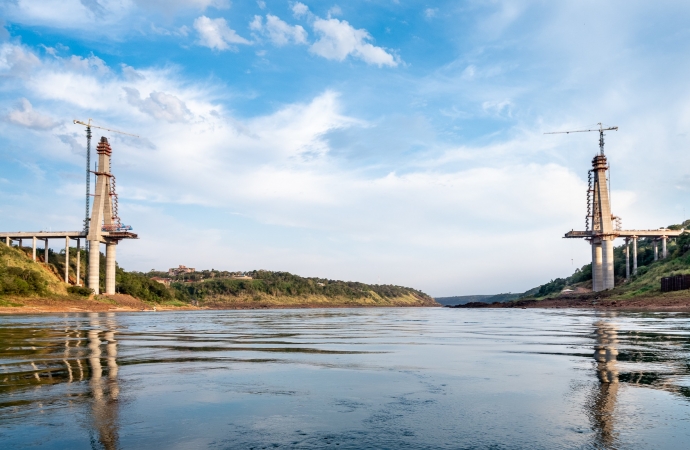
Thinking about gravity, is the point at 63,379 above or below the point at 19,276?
above

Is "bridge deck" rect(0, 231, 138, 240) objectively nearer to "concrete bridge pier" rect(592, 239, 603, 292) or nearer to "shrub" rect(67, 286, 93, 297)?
"shrub" rect(67, 286, 93, 297)

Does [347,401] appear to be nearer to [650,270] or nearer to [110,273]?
[650,270]

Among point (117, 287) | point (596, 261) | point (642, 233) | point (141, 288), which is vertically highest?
point (642, 233)

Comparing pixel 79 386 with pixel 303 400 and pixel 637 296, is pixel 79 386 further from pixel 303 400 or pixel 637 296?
pixel 637 296

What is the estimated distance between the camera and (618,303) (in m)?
73.4

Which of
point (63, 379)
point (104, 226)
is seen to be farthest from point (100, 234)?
point (63, 379)

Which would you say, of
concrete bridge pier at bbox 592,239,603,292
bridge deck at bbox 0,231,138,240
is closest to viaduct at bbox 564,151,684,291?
concrete bridge pier at bbox 592,239,603,292

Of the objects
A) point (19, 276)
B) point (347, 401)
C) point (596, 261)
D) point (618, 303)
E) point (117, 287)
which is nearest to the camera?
point (347, 401)

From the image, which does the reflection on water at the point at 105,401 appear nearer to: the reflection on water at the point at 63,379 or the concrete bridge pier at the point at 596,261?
the reflection on water at the point at 63,379

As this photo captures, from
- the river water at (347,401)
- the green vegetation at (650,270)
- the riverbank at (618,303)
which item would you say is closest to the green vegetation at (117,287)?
the river water at (347,401)

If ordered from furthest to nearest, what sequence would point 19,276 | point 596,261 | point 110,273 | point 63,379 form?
point 110,273 < point 596,261 < point 19,276 < point 63,379

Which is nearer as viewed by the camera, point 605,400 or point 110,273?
point 605,400

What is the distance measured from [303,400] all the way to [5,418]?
13.4 feet

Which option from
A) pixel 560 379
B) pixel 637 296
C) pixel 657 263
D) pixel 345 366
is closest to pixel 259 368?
pixel 345 366
